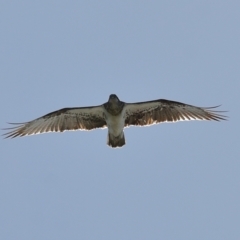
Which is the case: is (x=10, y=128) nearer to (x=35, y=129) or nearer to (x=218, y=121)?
(x=35, y=129)

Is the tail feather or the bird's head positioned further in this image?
the tail feather

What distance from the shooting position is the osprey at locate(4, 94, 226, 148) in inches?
558

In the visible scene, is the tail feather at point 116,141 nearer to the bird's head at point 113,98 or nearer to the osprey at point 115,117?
the osprey at point 115,117

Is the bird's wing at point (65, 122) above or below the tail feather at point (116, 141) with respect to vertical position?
above

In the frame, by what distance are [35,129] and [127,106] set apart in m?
3.18

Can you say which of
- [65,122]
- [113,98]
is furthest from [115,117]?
[65,122]

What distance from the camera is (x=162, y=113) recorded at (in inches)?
583

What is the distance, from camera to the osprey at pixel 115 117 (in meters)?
14.2

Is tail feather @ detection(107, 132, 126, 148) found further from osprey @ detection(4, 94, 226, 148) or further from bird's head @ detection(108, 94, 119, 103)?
bird's head @ detection(108, 94, 119, 103)

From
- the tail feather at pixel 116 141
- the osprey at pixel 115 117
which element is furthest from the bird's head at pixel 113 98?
the tail feather at pixel 116 141

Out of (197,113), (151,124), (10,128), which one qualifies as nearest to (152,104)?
(151,124)

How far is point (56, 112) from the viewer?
1457cm

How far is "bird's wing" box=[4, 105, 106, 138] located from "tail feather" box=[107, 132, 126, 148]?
0.57 m

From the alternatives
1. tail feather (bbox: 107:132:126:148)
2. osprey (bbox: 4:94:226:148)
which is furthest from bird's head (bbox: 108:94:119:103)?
tail feather (bbox: 107:132:126:148)
